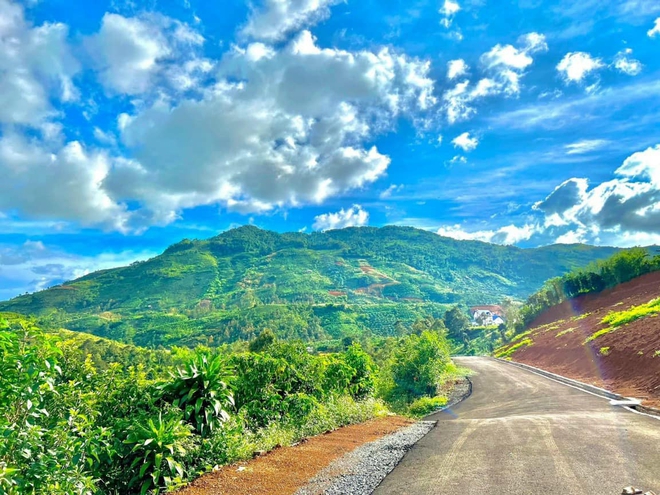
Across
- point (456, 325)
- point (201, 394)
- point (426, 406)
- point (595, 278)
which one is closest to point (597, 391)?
point (426, 406)

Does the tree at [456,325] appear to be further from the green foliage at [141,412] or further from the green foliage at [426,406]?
the green foliage at [141,412]

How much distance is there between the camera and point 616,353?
19.9 meters

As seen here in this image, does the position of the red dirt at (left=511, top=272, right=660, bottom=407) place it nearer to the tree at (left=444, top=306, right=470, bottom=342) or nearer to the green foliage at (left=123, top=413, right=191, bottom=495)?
the green foliage at (left=123, top=413, right=191, bottom=495)

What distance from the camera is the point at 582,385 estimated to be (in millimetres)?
18688

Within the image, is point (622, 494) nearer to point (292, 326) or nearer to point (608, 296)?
point (608, 296)

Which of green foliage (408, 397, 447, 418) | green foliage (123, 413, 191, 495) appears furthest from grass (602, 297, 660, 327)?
green foliage (123, 413, 191, 495)

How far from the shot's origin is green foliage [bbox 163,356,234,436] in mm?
6977

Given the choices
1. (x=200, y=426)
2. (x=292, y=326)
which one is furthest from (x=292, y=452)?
(x=292, y=326)

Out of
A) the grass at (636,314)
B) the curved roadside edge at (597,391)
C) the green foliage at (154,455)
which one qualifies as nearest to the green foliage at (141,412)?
the green foliage at (154,455)

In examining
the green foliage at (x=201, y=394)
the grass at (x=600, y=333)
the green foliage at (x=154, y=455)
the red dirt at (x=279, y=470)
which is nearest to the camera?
the green foliage at (x=154, y=455)

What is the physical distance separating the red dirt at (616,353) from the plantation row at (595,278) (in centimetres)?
185

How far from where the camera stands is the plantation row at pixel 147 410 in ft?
13.2

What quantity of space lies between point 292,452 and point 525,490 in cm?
452

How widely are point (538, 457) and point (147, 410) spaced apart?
7435 mm
